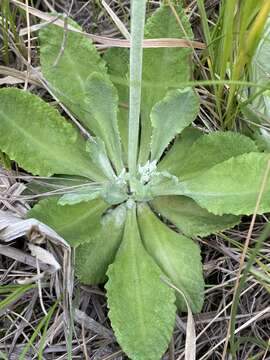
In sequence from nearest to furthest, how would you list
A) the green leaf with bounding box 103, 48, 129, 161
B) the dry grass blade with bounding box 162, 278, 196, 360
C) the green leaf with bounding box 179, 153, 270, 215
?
the dry grass blade with bounding box 162, 278, 196, 360
the green leaf with bounding box 179, 153, 270, 215
the green leaf with bounding box 103, 48, 129, 161

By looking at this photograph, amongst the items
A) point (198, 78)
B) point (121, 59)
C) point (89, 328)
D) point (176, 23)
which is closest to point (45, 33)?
point (121, 59)

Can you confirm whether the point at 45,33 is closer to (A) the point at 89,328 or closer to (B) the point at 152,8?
(B) the point at 152,8

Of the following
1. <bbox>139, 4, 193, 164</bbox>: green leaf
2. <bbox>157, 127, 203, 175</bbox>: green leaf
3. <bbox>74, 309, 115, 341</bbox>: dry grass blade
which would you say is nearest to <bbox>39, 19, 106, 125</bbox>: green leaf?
<bbox>139, 4, 193, 164</bbox>: green leaf

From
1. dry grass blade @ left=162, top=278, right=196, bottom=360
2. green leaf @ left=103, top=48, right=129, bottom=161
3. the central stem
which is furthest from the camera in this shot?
green leaf @ left=103, top=48, right=129, bottom=161

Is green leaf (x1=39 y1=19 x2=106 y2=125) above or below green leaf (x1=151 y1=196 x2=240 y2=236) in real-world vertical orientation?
above

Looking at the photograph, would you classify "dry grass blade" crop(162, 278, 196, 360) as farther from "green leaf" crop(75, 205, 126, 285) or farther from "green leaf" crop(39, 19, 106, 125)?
"green leaf" crop(39, 19, 106, 125)

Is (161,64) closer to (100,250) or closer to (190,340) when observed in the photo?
(100,250)

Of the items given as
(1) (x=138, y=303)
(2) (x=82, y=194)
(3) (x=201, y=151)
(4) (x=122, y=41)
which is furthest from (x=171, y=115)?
(1) (x=138, y=303)
